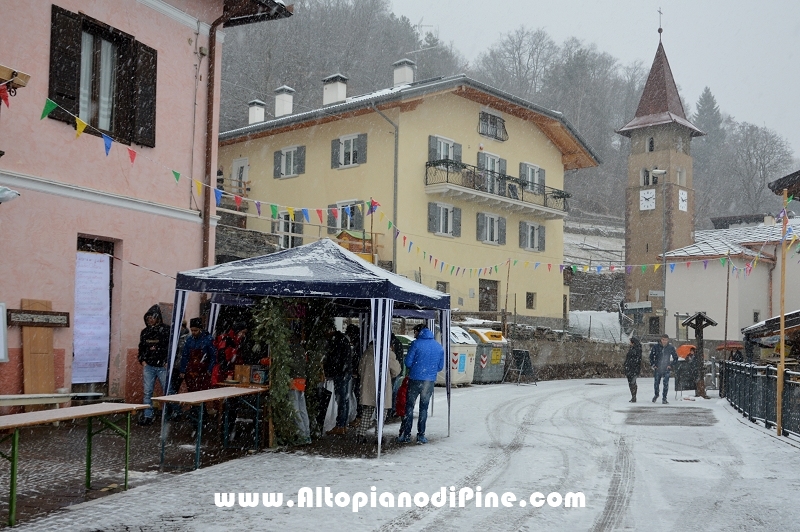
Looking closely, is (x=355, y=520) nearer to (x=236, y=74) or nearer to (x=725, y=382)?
(x=725, y=382)

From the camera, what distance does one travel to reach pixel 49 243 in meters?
12.7

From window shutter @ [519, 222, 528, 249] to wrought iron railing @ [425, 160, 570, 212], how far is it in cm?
125

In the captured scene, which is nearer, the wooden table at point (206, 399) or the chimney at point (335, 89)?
the wooden table at point (206, 399)

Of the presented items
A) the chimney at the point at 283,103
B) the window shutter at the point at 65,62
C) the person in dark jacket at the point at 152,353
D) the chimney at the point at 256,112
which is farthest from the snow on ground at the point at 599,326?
the window shutter at the point at 65,62

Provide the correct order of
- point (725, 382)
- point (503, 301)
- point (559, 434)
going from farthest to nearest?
point (503, 301), point (725, 382), point (559, 434)

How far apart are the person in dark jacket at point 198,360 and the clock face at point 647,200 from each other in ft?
148

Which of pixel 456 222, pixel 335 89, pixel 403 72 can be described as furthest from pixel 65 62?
pixel 403 72

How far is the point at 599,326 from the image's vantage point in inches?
1777

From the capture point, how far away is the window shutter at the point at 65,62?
41.7ft

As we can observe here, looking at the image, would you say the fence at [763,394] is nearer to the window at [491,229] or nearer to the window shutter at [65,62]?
the window shutter at [65,62]

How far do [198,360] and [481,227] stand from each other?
24.8m

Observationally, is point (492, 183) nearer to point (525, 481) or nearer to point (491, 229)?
point (491, 229)

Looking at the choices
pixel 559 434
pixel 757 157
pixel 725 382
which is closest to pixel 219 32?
pixel 559 434

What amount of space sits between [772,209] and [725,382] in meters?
67.3
